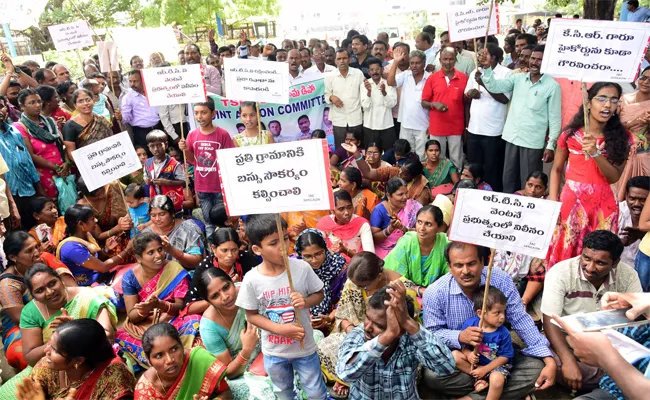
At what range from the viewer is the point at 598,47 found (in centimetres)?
405

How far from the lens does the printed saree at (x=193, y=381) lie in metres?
3.15

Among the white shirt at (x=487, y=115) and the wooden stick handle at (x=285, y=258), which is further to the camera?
the white shirt at (x=487, y=115)

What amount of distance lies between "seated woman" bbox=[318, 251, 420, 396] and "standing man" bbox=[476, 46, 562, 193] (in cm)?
304

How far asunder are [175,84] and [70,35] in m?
4.90

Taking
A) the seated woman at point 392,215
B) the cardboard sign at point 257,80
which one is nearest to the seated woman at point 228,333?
the seated woman at point 392,215

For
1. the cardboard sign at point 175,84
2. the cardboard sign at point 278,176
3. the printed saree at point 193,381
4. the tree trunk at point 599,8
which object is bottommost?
the printed saree at point 193,381

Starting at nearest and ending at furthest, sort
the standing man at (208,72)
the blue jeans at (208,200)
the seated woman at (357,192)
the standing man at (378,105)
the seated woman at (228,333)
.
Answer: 1. the seated woman at (228,333)
2. the seated woman at (357,192)
3. the blue jeans at (208,200)
4. the standing man at (378,105)
5. the standing man at (208,72)

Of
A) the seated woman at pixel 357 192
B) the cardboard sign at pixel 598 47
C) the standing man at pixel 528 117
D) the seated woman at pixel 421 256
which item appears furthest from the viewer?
the standing man at pixel 528 117

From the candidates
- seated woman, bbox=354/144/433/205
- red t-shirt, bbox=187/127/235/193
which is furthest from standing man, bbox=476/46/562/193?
red t-shirt, bbox=187/127/235/193

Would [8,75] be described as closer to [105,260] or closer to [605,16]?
[105,260]

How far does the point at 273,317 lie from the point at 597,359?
75.4 inches

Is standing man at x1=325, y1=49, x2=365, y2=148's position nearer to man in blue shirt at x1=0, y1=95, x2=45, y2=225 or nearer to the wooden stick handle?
man in blue shirt at x1=0, y1=95, x2=45, y2=225

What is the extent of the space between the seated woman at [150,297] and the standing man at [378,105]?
403 centimetres

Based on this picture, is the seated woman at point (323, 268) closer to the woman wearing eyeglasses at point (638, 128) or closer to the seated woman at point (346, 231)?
the seated woman at point (346, 231)
